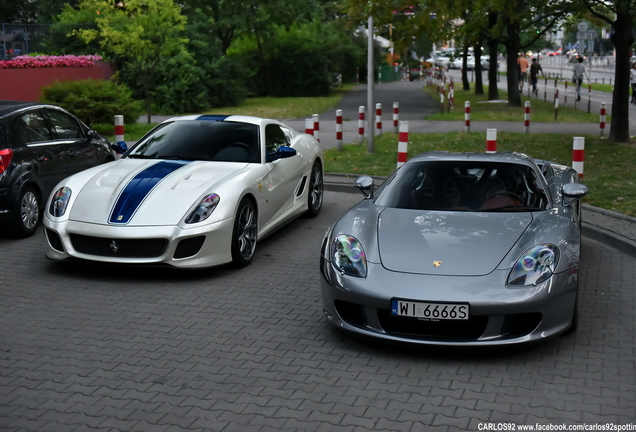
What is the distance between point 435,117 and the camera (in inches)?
1014

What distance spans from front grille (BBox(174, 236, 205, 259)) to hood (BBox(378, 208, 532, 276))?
1846 millimetres

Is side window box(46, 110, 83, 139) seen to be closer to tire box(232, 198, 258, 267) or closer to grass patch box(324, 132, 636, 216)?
tire box(232, 198, 258, 267)

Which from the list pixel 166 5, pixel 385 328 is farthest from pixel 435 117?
pixel 385 328

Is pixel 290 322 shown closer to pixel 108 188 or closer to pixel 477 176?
pixel 477 176

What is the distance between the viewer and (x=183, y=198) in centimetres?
735

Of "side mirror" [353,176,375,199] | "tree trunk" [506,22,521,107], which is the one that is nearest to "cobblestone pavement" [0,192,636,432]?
"side mirror" [353,176,375,199]

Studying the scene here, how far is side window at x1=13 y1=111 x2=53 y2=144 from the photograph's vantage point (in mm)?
9227

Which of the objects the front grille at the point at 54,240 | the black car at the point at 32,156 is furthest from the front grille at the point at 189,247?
the black car at the point at 32,156

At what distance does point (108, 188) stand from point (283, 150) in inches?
78.8

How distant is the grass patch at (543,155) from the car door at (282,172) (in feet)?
14.1

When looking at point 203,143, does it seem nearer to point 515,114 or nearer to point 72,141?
point 72,141

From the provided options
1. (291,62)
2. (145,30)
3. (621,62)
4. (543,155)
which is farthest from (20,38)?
(621,62)

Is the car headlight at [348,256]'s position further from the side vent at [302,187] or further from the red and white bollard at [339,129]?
the red and white bollard at [339,129]

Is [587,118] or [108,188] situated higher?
[108,188]
